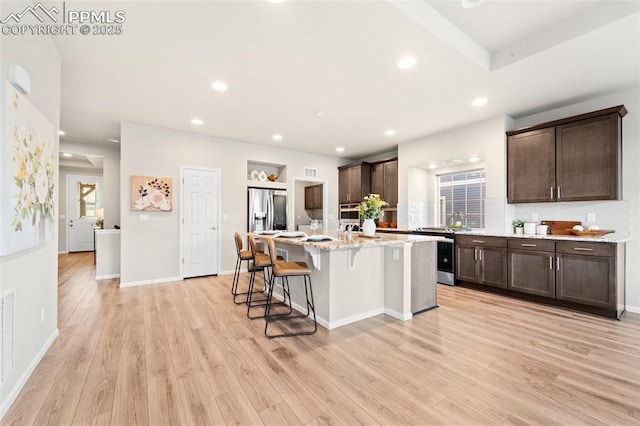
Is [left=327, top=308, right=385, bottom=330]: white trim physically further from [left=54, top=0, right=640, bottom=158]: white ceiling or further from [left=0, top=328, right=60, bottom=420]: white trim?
[left=54, top=0, right=640, bottom=158]: white ceiling

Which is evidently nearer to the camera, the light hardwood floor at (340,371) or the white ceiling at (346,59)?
the light hardwood floor at (340,371)

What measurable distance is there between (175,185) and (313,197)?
3.37 meters

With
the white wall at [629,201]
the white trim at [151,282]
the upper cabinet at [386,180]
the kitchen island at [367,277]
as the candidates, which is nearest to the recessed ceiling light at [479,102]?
the white wall at [629,201]

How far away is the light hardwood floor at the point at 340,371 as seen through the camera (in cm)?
162

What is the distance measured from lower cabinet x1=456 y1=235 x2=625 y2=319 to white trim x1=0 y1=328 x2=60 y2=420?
5011 millimetres

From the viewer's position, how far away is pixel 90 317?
10.3 ft

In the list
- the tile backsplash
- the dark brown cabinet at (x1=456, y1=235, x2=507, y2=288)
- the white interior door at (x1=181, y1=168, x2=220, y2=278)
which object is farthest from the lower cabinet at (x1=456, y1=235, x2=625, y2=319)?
the white interior door at (x1=181, y1=168, x2=220, y2=278)

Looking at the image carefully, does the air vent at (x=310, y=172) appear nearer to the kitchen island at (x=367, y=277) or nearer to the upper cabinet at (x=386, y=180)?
the upper cabinet at (x=386, y=180)

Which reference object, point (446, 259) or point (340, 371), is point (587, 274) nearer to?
point (446, 259)

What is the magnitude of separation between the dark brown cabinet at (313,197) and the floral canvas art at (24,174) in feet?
17.4

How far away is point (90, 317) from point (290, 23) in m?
3.70

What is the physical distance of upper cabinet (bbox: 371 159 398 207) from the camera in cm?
609

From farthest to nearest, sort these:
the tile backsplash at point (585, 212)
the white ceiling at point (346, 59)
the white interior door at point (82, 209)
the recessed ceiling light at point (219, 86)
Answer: the white interior door at point (82, 209)
the tile backsplash at point (585, 212)
the recessed ceiling light at point (219, 86)
the white ceiling at point (346, 59)

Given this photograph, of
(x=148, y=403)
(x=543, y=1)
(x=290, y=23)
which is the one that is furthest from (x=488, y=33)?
(x=148, y=403)
